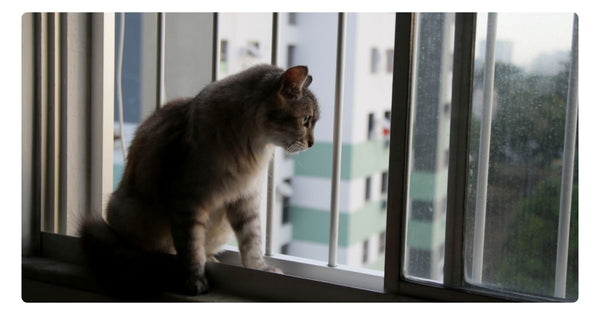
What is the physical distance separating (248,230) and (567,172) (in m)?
0.79

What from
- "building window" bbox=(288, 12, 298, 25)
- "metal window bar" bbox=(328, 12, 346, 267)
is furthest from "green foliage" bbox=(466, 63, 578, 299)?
"building window" bbox=(288, 12, 298, 25)

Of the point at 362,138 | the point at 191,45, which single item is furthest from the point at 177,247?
the point at 362,138

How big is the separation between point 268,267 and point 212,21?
0.68 m

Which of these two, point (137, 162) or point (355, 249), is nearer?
point (137, 162)

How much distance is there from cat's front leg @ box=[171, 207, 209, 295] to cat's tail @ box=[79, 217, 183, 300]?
30 millimetres

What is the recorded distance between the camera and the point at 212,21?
1313mm

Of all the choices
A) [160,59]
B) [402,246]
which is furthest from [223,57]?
[402,246]

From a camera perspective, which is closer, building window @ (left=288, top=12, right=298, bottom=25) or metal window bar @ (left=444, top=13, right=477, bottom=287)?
metal window bar @ (left=444, top=13, right=477, bottom=287)

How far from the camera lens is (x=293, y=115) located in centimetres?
118

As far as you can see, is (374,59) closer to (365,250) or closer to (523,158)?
(523,158)

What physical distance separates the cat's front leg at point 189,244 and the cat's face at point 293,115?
0.28 meters

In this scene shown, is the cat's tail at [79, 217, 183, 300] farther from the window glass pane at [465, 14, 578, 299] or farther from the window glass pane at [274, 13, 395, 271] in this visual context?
the window glass pane at [465, 14, 578, 299]

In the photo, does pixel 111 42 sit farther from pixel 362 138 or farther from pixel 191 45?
pixel 362 138

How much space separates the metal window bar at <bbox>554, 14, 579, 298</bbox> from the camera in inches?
39.4
